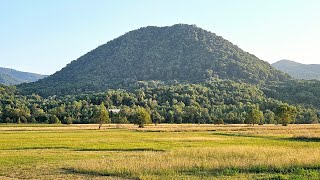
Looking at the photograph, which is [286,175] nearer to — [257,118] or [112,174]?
[112,174]

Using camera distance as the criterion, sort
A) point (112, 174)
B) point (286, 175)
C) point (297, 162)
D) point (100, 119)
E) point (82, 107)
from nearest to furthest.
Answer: point (286, 175)
point (112, 174)
point (297, 162)
point (100, 119)
point (82, 107)

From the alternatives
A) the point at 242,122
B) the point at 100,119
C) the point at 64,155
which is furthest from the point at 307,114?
the point at 64,155

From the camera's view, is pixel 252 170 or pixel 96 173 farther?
pixel 252 170

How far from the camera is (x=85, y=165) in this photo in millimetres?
31266

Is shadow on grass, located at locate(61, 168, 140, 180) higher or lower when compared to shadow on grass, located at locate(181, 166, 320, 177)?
lower

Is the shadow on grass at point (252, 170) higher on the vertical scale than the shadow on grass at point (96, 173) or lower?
higher

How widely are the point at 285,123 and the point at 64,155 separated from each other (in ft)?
348

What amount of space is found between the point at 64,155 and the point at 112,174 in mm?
14688

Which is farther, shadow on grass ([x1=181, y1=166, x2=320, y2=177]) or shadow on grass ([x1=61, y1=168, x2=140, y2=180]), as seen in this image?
shadow on grass ([x1=61, y1=168, x2=140, y2=180])

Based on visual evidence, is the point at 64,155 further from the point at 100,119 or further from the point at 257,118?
the point at 257,118

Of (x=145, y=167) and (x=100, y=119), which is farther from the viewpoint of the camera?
(x=100, y=119)

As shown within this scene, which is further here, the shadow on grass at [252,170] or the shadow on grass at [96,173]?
the shadow on grass at [96,173]

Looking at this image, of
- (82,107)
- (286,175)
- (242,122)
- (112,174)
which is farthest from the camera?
(82,107)

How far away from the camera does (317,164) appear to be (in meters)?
29.8
